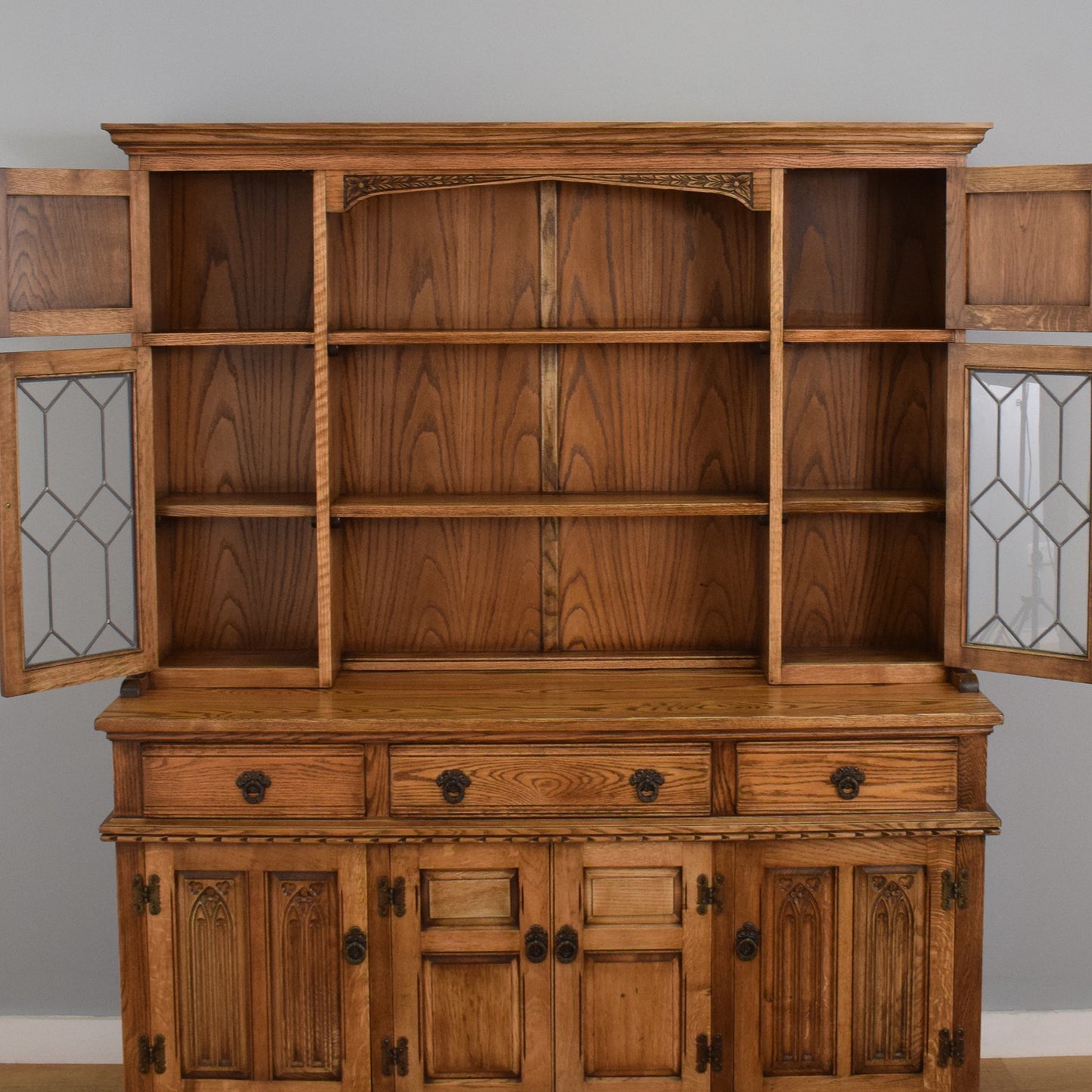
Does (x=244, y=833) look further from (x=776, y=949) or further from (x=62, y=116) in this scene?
(x=62, y=116)

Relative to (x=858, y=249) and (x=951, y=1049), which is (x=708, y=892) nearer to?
(x=951, y=1049)

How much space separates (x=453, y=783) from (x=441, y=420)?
91cm

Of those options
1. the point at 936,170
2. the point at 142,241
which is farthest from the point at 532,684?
the point at 936,170

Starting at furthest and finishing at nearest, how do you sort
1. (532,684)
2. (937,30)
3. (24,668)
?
(937,30) → (532,684) → (24,668)

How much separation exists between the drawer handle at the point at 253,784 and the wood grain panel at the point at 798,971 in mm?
1102

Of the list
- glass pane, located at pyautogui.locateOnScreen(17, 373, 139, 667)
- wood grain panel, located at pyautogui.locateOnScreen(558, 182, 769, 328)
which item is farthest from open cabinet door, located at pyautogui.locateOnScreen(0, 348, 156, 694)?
wood grain panel, located at pyautogui.locateOnScreen(558, 182, 769, 328)

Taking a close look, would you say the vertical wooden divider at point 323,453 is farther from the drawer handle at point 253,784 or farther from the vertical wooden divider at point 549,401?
the vertical wooden divider at point 549,401

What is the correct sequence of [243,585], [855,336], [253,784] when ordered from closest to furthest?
1. [253,784]
2. [855,336]
3. [243,585]

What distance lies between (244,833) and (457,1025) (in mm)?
627

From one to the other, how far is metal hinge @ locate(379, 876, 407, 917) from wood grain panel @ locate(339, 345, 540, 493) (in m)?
0.94

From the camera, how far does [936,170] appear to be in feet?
10.3

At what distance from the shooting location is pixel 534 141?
292 centimetres

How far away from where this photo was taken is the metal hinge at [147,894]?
2910 millimetres

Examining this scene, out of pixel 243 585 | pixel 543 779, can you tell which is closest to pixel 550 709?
pixel 543 779
